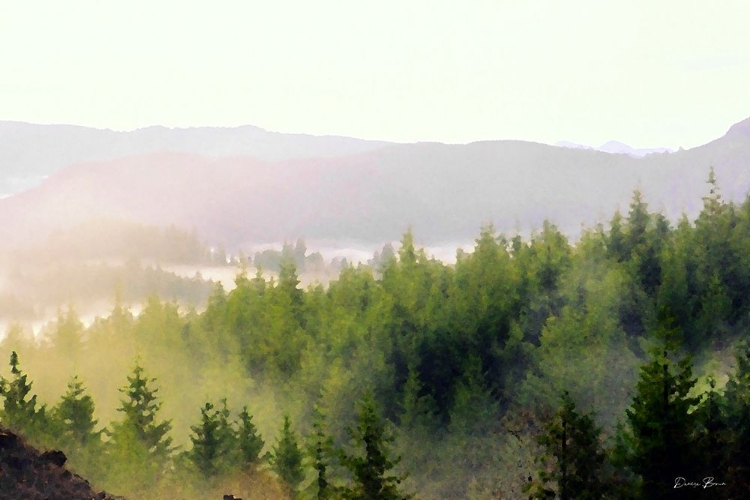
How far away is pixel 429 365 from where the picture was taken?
54.8 m

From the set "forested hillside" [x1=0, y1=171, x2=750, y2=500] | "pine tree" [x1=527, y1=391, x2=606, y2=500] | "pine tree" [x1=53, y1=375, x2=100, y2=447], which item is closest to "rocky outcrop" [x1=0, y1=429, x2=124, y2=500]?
"forested hillside" [x1=0, y1=171, x2=750, y2=500]

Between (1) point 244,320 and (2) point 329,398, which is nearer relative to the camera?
(2) point 329,398

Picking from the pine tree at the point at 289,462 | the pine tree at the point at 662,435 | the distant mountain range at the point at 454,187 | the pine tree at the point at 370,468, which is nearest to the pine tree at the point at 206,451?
the pine tree at the point at 289,462

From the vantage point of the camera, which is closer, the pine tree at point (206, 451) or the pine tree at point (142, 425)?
the pine tree at point (206, 451)

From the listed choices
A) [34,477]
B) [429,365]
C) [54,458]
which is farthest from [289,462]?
[429,365]

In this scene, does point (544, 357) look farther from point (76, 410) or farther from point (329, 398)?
point (76, 410)

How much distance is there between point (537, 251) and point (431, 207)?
73.5 meters

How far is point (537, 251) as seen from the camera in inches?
2650

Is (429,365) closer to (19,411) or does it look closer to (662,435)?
(19,411)

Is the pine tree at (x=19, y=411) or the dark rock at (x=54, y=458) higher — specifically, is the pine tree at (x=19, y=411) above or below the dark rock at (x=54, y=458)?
below

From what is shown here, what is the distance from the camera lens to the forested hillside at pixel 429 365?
43781 mm

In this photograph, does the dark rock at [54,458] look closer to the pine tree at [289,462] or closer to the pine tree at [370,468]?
the pine tree at [289,462]

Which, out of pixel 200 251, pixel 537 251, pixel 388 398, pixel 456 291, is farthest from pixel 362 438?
pixel 200 251

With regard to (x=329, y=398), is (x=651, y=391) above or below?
above
